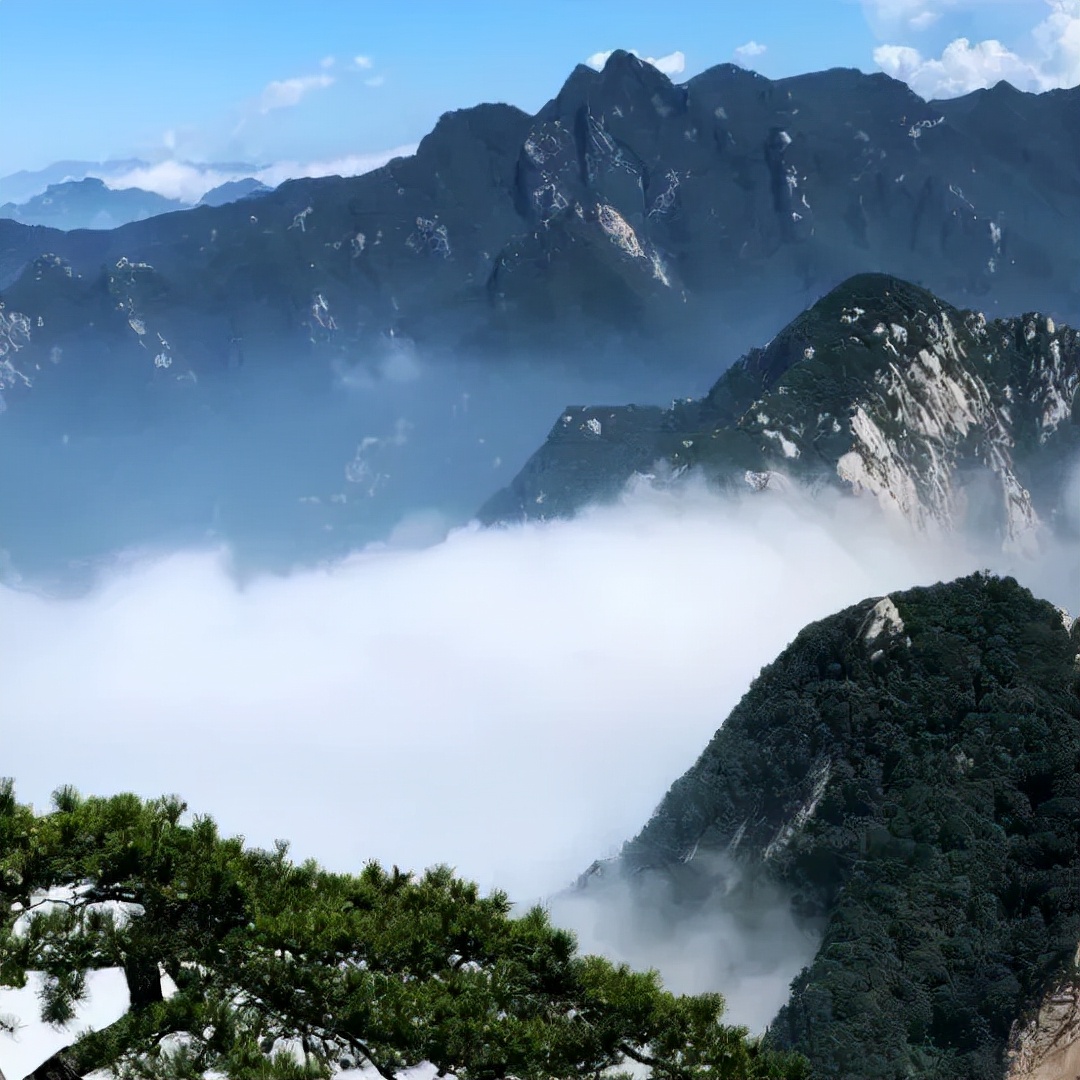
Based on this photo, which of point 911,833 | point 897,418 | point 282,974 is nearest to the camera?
point 282,974

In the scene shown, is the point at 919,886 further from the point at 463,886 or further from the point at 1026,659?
the point at 463,886

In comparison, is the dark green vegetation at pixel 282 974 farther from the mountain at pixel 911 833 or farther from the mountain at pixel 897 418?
the mountain at pixel 897 418

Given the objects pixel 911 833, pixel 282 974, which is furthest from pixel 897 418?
pixel 282 974

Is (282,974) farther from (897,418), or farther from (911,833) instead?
(897,418)

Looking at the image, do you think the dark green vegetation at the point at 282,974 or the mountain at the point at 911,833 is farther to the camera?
the mountain at the point at 911,833

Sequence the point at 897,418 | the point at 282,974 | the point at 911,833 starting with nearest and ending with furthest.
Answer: the point at 282,974 < the point at 911,833 < the point at 897,418

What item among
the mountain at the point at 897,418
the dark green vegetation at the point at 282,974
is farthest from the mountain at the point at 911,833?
the mountain at the point at 897,418
